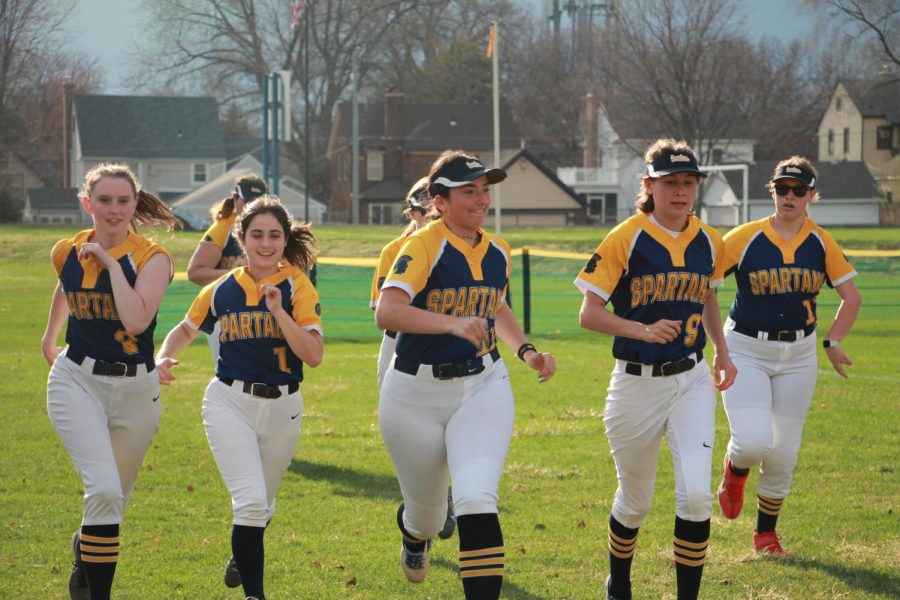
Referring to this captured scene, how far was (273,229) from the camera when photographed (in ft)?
20.6

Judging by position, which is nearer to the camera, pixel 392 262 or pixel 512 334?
pixel 512 334

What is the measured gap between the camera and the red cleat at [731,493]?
7730 mm

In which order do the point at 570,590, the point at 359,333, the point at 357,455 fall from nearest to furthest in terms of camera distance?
the point at 570,590 < the point at 357,455 < the point at 359,333

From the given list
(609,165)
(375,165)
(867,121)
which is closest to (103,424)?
(375,165)

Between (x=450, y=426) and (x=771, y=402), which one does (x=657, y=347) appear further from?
(x=771, y=402)

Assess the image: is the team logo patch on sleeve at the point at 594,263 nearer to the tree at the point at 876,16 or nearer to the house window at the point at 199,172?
the tree at the point at 876,16

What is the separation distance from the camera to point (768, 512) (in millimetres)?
7367

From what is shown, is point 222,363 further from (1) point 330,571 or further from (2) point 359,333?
(2) point 359,333

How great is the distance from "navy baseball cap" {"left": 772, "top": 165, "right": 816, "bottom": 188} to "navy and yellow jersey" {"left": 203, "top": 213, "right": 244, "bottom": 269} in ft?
15.5

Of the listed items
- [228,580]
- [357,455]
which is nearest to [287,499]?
[357,455]

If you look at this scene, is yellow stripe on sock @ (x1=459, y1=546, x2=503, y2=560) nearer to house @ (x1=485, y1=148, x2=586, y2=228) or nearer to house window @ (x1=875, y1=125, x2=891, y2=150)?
house @ (x1=485, y1=148, x2=586, y2=228)

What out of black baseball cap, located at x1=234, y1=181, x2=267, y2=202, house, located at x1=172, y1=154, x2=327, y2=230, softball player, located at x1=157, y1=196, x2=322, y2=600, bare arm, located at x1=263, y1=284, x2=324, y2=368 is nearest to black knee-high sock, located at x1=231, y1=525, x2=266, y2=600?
softball player, located at x1=157, y1=196, x2=322, y2=600

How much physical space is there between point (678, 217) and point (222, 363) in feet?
8.12

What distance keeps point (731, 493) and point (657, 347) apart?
6.85 ft
